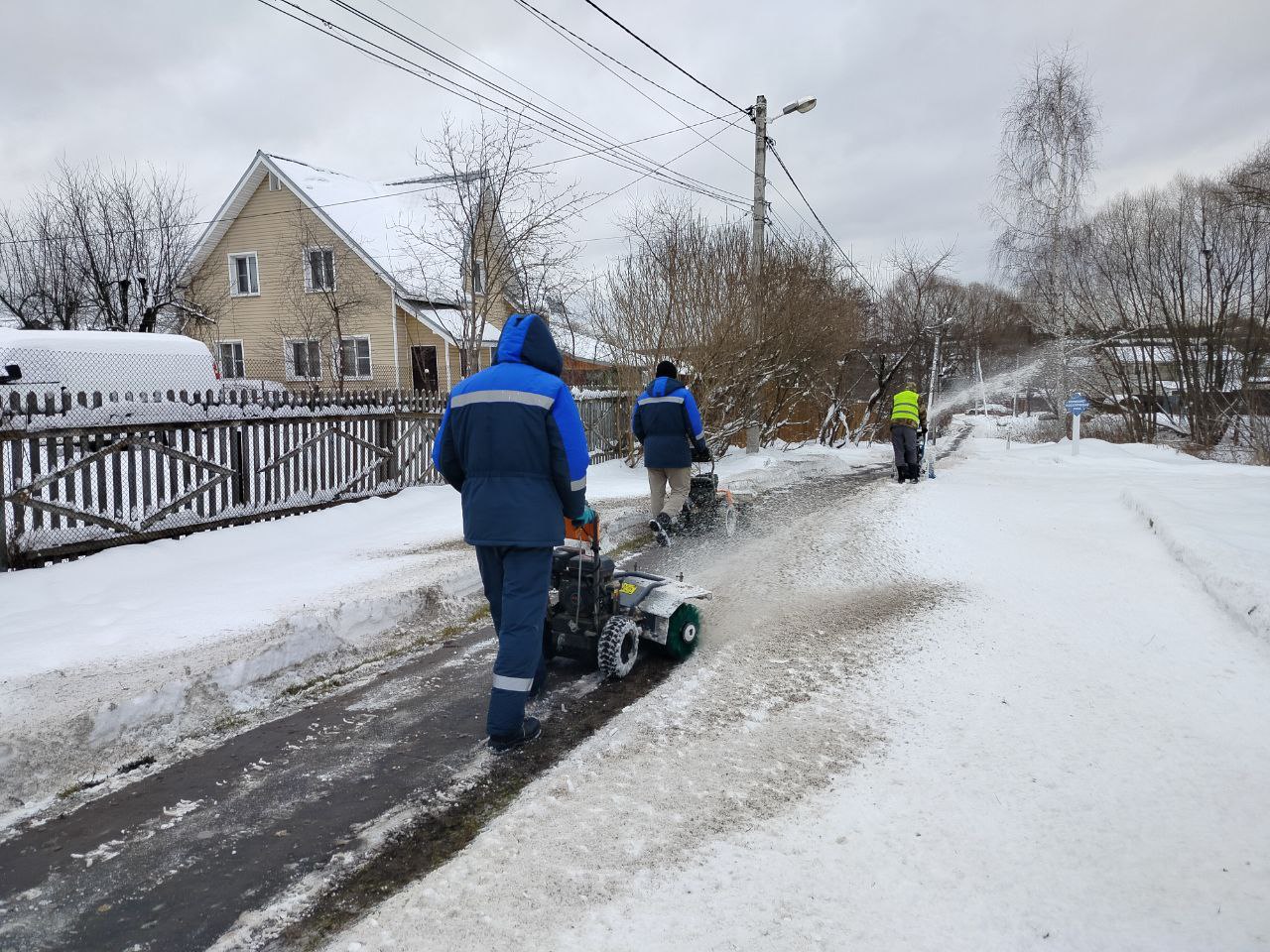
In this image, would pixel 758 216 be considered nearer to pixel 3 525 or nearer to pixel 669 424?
pixel 669 424

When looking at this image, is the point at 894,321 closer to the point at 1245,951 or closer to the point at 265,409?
the point at 265,409

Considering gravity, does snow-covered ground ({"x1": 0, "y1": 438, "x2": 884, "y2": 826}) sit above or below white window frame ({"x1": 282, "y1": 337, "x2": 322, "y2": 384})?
below

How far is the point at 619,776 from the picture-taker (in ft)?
11.2

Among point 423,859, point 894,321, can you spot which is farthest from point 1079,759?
point 894,321

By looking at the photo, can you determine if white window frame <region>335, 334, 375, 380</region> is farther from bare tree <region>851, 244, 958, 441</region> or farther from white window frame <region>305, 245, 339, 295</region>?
bare tree <region>851, 244, 958, 441</region>

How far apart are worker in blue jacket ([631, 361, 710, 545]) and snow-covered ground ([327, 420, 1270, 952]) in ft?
8.22

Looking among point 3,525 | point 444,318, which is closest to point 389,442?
point 3,525

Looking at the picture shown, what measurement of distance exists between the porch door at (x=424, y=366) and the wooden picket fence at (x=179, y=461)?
13904 mm

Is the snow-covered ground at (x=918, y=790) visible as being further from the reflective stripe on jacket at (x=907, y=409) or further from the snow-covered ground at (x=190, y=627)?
the reflective stripe on jacket at (x=907, y=409)

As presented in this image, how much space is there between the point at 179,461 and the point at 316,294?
17225 mm

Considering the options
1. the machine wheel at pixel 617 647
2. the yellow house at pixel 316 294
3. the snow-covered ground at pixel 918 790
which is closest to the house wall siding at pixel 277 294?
the yellow house at pixel 316 294

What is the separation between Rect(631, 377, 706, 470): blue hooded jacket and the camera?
8.44m

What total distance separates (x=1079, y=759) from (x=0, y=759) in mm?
4735

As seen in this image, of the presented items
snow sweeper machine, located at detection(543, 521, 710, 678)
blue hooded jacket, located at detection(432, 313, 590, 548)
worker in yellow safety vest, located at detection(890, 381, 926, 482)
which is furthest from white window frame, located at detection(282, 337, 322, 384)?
blue hooded jacket, located at detection(432, 313, 590, 548)
